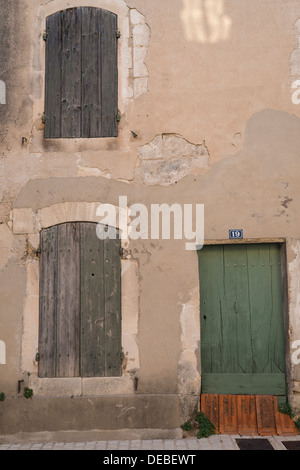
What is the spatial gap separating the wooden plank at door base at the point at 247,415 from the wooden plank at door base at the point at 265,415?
Result: 0.05 m

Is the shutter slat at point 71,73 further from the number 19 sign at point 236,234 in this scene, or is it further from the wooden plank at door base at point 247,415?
the wooden plank at door base at point 247,415

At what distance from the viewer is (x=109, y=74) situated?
18.5 feet

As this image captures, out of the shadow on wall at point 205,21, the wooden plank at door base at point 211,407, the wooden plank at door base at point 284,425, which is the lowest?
the wooden plank at door base at point 284,425

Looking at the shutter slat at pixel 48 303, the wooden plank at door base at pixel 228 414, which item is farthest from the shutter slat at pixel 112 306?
the wooden plank at door base at pixel 228 414

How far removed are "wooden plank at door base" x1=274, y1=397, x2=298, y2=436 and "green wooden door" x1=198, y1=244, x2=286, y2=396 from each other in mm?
259

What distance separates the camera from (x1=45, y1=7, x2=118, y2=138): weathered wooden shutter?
557 centimetres

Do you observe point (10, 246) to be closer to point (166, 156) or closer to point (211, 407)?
point (166, 156)

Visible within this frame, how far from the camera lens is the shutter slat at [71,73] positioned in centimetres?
559

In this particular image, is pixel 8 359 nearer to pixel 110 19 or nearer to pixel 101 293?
pixel 101 293

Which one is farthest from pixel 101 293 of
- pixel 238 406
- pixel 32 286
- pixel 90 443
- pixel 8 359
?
pixel 238 406

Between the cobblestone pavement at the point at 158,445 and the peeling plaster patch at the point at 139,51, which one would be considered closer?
the cobblestone pavement at the point at 158,445

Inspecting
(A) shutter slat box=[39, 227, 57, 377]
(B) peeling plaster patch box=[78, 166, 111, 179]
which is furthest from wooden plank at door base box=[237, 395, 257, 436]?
(B) peeling plaster patch box=[78, 166, 111, 179]

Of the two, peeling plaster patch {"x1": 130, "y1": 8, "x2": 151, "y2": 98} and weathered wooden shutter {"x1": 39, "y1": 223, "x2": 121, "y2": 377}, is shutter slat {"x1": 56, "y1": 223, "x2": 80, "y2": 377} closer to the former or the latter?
weathered wooden shutter {"x1": 39, "y1": 223, "x2": 121, "y2": 377}

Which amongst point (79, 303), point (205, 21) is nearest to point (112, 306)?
point (79, 303)
